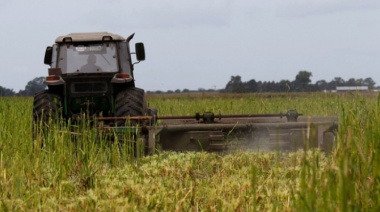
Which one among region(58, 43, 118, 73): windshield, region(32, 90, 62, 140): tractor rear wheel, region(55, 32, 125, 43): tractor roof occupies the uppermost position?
region(55, 32, 125, 43): tractor roof

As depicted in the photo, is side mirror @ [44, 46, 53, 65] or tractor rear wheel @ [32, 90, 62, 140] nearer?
tractor rear wheel @ [32, 90, 62, 140]

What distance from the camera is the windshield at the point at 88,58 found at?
1017 cm

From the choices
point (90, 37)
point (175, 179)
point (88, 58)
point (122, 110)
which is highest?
point (90, 37)

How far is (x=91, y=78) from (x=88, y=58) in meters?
0.57

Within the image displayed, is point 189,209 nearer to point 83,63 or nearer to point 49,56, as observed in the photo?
point 83,63

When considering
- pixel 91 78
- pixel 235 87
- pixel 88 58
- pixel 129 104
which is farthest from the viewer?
pixel 235 87

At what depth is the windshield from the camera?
10172 mm

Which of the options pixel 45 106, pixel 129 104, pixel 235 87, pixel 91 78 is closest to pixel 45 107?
pixel 45 106

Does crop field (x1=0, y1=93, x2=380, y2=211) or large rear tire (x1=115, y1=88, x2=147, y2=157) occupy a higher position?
large rear tire (x1=115, y1=88, x2=147, y2=157)

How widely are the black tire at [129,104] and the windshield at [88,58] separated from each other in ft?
2.32

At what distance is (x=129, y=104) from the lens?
31.0 ft

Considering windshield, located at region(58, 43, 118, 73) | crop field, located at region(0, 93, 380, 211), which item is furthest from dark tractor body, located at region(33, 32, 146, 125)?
crop field, located at region(0, 93, 380, 211)

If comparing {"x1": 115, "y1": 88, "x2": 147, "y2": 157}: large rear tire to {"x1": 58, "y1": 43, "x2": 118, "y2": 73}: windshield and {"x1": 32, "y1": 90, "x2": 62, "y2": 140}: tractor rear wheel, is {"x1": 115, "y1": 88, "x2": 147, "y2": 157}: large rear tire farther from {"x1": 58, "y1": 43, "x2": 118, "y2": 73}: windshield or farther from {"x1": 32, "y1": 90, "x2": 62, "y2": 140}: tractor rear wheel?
{"x1": 32, "y1": 90, "x2": 62, "y2": 140}: tractor rear wheel

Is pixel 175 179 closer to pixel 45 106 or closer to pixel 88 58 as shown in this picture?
pixel 45 106
